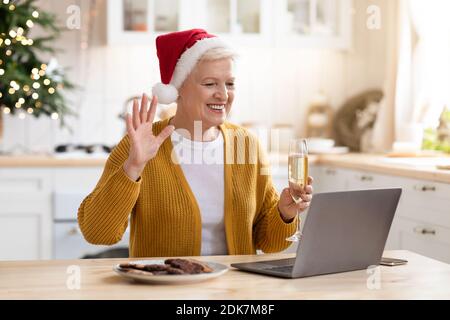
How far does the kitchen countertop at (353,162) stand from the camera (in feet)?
10.9

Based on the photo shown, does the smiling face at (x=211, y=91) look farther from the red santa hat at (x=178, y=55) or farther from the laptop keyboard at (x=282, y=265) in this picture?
the laptop keyboard at (x=282, y=265)

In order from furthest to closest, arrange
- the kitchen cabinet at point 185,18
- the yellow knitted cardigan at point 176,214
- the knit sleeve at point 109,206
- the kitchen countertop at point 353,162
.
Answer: the kitchen cabinet at point 185,18 → the kitchen countertop at point 353,162 → the yellow knitted cardigan at point 176,214 → the knit sleeve at point 109,206

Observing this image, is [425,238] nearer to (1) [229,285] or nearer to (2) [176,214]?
(2) [176,214]

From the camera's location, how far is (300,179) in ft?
6.14

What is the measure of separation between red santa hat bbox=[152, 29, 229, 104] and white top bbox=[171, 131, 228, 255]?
131mm

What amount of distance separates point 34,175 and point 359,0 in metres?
2.20

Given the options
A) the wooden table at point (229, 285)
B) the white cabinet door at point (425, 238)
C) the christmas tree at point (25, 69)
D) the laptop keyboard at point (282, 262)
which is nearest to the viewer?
the wooden table at point (229, 285)

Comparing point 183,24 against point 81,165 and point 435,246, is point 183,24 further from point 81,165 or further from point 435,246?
point 435,246

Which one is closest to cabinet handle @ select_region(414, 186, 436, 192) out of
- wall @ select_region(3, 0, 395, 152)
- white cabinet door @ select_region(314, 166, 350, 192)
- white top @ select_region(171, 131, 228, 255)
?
white cabinet door @ select_region(314, 166, 350, 192)

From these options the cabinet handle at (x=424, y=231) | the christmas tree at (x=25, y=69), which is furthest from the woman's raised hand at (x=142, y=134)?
the christmas tree at (x=25, y=69)

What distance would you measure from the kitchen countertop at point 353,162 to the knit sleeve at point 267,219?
987 millimetres

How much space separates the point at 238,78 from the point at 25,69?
1.32 m

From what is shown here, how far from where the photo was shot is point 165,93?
2.31m

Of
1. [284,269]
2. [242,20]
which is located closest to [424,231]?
[284,269]
